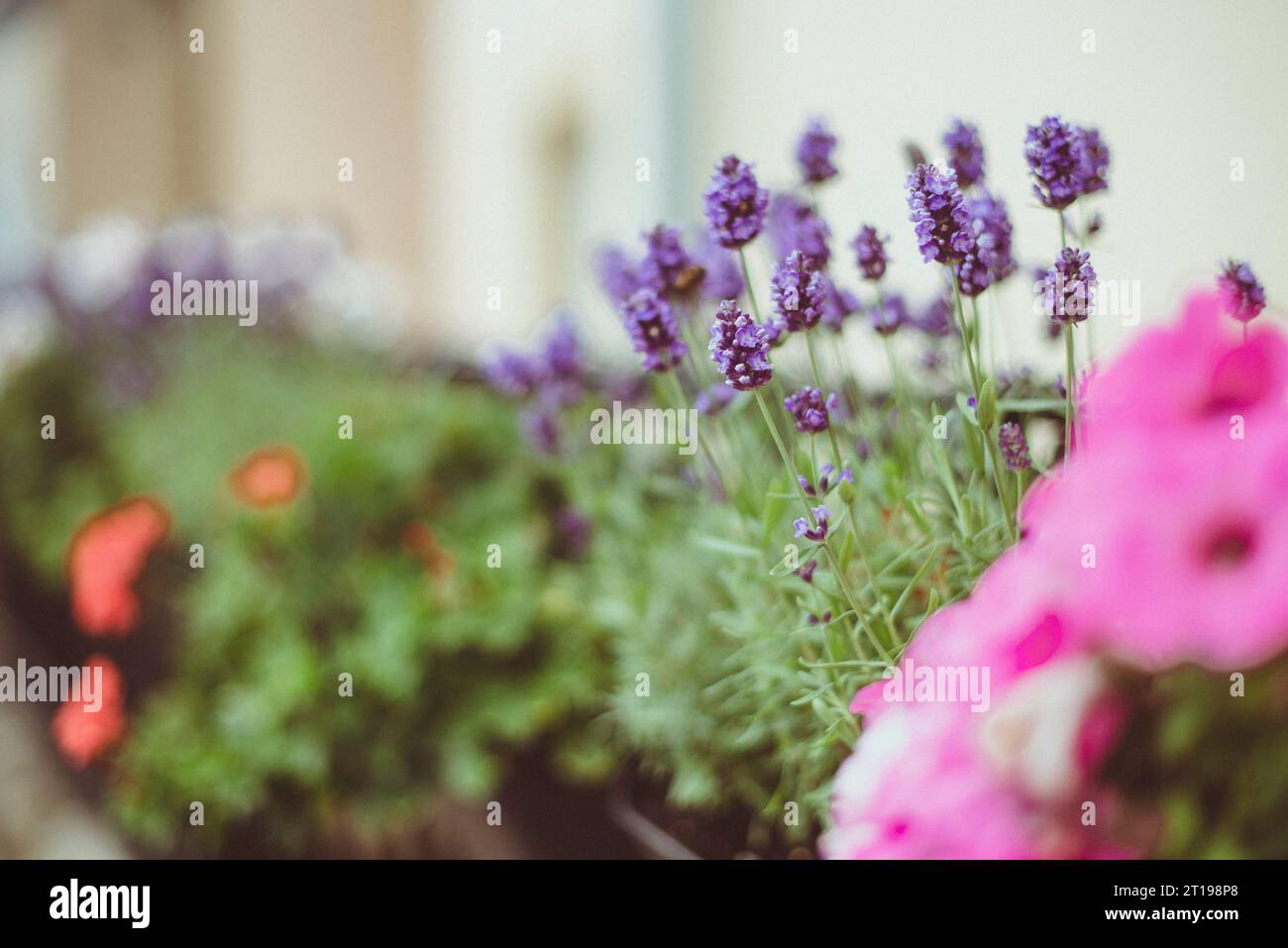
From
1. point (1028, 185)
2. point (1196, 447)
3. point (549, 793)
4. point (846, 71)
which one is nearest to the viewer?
point (1196, 447)

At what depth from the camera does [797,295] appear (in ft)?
→ 1.16

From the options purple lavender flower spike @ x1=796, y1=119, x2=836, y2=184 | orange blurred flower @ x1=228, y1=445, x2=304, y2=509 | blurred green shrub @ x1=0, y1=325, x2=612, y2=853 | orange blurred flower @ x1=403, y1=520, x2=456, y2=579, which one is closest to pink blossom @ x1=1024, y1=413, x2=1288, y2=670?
purple lavender flower spike @ x1=796, y1=119, x2=836, y2=184

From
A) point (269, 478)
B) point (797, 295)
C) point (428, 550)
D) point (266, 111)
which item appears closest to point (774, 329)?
point (797, 295)

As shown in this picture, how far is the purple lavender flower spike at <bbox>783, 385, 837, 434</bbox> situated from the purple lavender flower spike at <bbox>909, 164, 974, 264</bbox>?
0.06m

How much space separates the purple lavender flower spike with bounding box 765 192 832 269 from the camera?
1.41 ft

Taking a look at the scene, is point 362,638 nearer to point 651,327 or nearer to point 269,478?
point 269,478

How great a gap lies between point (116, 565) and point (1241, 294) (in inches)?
40.1

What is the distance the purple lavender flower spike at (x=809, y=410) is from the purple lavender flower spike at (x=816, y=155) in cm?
11

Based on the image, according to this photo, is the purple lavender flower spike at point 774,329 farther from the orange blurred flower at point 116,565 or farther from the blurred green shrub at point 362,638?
the orange blurred flower at point 116,565

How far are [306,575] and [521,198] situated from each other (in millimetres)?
2351
